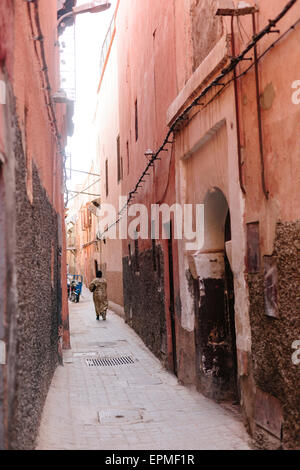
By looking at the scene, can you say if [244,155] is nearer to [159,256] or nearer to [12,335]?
→ [12,335]

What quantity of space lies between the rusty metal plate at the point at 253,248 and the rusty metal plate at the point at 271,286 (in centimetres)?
19

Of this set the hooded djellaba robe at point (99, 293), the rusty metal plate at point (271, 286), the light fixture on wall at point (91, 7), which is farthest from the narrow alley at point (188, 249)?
the hooded djellaba robe at point (99, 293)

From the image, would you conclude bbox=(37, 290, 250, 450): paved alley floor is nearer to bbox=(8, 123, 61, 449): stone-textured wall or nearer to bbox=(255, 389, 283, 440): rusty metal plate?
bbox=(255, 389, 283, 440): rusty metal plate

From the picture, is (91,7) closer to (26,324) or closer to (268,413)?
(26,324)

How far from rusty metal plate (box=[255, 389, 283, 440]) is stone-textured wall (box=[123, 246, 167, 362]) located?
3964 millimetres

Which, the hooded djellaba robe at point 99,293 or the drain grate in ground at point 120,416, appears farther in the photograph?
the hooded djellaba robe at point 99,293

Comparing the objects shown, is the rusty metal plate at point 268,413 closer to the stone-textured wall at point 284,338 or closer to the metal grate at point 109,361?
the stone-textured wall at point 284,338

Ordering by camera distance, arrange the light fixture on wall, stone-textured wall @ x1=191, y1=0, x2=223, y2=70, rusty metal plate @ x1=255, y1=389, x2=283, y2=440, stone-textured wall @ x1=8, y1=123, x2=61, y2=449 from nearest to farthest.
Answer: stone-textured wall @ x1=8, y1=123, x2=61, y2=449
rusty metal plate @ x1=255, y1=389, x2=283, y2=440
stone-textured wall @ x1=191, y1=0, x2=223, y2=70
the light fixture on wall

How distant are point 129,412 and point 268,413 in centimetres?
207

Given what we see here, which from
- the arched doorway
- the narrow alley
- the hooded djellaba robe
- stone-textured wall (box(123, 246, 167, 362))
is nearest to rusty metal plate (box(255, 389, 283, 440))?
the narrow alley

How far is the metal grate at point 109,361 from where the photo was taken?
28.7 feet

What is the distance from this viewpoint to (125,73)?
13.8 m

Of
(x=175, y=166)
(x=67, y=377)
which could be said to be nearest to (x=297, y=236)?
(x=175, y=166)

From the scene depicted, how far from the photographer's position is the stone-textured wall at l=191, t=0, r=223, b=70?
18.6 feet
